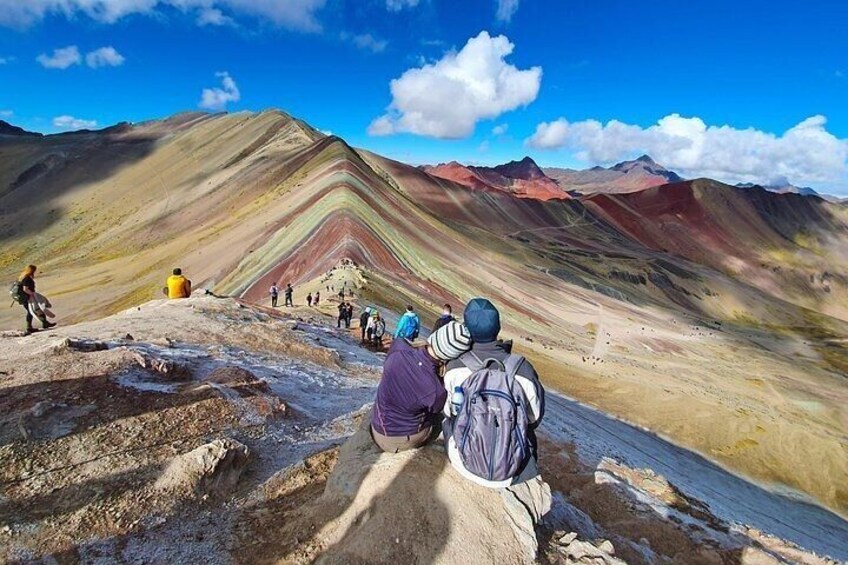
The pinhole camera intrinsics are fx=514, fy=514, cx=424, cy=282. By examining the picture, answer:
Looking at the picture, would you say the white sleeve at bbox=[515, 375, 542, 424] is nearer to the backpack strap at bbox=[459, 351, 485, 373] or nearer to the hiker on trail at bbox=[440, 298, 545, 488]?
the hiker on trail at bbox=[440, 298, 545, 488]

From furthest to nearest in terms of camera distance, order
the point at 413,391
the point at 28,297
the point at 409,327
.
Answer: the point at 28,297 < the point at 409,327 < the point at 413,391

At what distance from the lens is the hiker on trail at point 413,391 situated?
5.13 m

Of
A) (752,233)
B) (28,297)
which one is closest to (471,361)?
(28,297)

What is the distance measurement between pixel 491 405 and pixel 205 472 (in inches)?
145

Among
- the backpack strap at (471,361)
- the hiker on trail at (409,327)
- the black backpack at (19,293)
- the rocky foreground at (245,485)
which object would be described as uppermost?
the backpack strap at (471,361)

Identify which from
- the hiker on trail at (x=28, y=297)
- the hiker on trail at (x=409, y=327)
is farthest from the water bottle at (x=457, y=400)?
the hiker on trail at (x=28, y=297)

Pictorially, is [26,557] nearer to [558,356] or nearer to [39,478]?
[39,478]

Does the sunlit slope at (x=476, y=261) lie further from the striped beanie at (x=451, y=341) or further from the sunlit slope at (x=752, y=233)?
the striped beanie at (x=451, y=341)

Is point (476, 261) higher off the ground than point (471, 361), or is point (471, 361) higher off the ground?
point (476, 261)

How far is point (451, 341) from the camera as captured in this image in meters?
5.05

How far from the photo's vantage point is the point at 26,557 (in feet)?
15.3

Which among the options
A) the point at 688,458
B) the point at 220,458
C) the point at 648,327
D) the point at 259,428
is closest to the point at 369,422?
the point at 220,458

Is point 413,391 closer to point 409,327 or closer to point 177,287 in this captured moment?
point 409,327

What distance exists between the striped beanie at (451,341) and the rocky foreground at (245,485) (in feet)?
4.22
